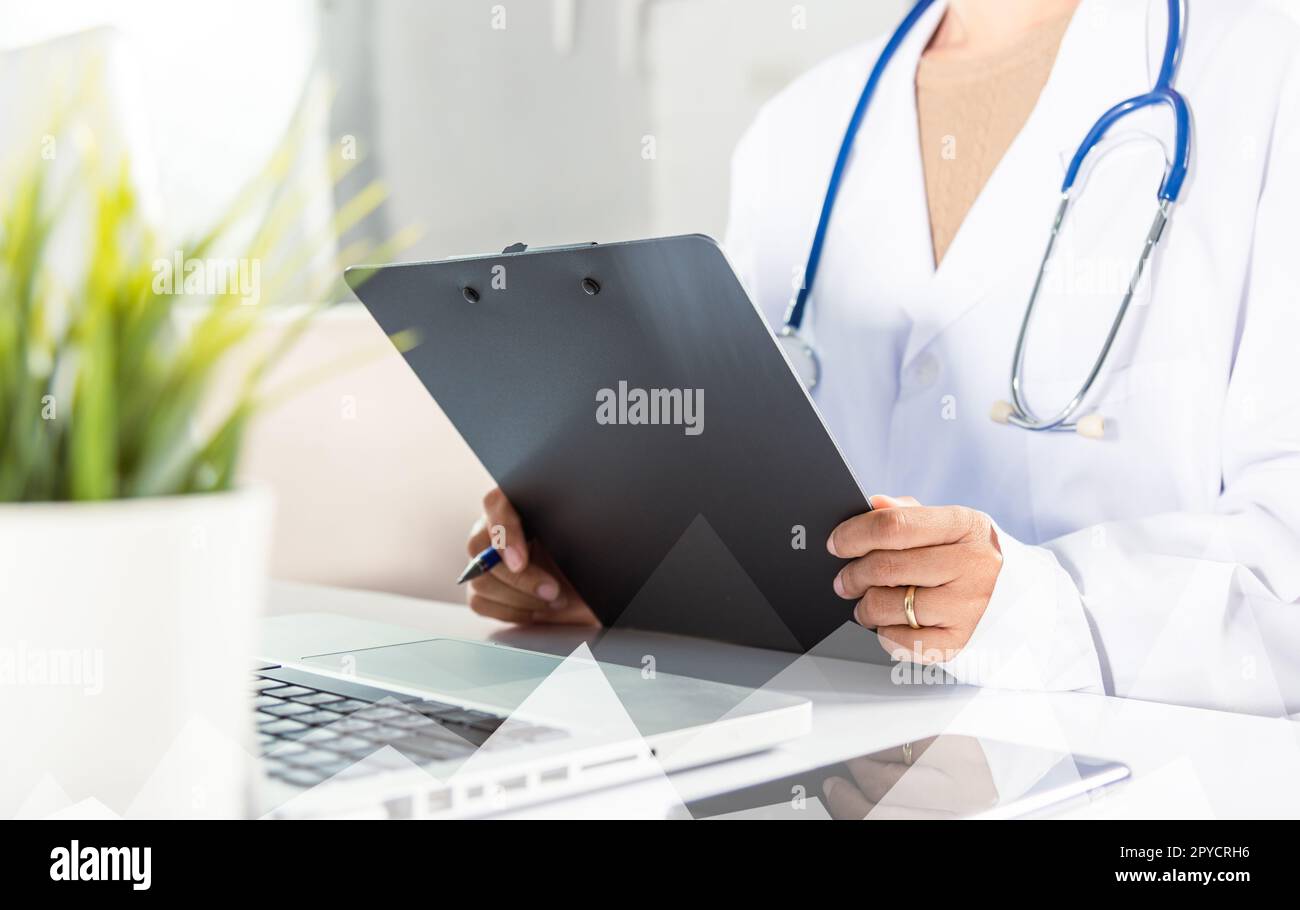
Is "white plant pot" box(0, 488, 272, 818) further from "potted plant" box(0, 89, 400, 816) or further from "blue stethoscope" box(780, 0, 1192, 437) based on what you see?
"blue stethoscope" box(780, 0, 1192, 437)

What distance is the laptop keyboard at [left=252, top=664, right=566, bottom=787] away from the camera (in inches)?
18.3

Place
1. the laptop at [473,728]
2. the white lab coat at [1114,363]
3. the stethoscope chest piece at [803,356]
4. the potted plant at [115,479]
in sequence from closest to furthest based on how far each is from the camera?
the potted plant at [115,479] < the laptop at [473,728] < the white lab coat at [1114,363] < the stethoscope chest piece at [803,356]

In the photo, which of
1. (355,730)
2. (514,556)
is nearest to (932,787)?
(355,730)

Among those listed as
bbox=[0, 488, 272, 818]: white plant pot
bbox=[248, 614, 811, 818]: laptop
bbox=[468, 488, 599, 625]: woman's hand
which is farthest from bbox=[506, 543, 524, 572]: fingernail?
bbox=[0, 488, 272, 818]: white plant pot

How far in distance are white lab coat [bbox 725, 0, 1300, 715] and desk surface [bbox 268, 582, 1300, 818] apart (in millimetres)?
69

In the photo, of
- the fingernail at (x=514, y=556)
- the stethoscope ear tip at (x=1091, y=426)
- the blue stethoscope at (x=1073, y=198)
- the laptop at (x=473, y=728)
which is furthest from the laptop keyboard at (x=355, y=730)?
the stethoscope ear tip at (x=1091, y=426)

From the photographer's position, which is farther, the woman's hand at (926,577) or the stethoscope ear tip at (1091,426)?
the stethoscope ear tip at (1091,426)

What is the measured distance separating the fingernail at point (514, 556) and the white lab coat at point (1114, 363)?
0.38 metres

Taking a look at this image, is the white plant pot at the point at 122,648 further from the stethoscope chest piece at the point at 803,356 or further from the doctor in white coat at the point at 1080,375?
the stethoscope chest piece at the point at 803,356

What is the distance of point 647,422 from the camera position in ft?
2.44

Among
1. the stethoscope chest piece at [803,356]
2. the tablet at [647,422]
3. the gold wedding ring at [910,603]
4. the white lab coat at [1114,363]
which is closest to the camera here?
the tablet at [647,422]

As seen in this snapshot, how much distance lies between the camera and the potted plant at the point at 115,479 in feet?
1.11

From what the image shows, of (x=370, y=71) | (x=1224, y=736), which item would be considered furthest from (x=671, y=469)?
(x=370, y=71)
